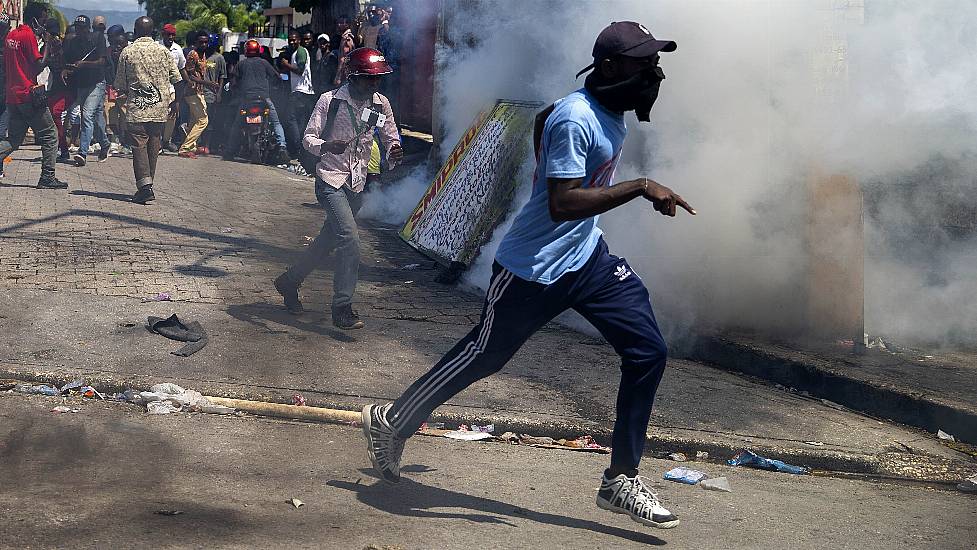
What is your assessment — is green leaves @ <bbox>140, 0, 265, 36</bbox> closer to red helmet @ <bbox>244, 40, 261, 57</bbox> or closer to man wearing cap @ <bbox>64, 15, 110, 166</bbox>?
red helmet @ <bbox>244, 40, 261, 57</bbox>

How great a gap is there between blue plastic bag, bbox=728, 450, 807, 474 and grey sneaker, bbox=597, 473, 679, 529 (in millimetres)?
1160

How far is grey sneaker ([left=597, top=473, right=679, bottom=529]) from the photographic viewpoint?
12.3ft

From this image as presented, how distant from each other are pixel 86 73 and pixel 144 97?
11.5 feet

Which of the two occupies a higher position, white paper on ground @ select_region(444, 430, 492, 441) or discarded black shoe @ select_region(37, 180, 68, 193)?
white paper on ground @ select_region(444, 430, 492, 441)

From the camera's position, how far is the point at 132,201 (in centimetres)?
1103

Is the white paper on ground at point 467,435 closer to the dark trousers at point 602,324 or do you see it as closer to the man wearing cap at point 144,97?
the dark trousers at point 602,324

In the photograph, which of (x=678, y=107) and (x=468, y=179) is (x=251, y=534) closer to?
(x=678, y=107)

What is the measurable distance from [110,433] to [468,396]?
171 centimetres

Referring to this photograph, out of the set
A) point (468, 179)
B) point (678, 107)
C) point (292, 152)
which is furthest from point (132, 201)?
point (678, 107)

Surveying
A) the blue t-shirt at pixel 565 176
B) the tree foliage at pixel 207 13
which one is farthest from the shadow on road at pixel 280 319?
the tree foliage at pixel 207 13

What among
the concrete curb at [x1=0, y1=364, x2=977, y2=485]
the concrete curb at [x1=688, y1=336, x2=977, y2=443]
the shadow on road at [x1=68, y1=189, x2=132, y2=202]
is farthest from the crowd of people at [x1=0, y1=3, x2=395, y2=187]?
the concrete curb at [x1=0, y1=364, x2=977, y2=485]

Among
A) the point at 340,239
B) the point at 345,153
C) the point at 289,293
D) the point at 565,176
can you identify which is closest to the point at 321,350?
the point at 340,239

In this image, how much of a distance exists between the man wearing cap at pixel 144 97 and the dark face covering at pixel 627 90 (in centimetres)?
801

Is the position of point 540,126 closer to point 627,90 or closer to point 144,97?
point 627,90
